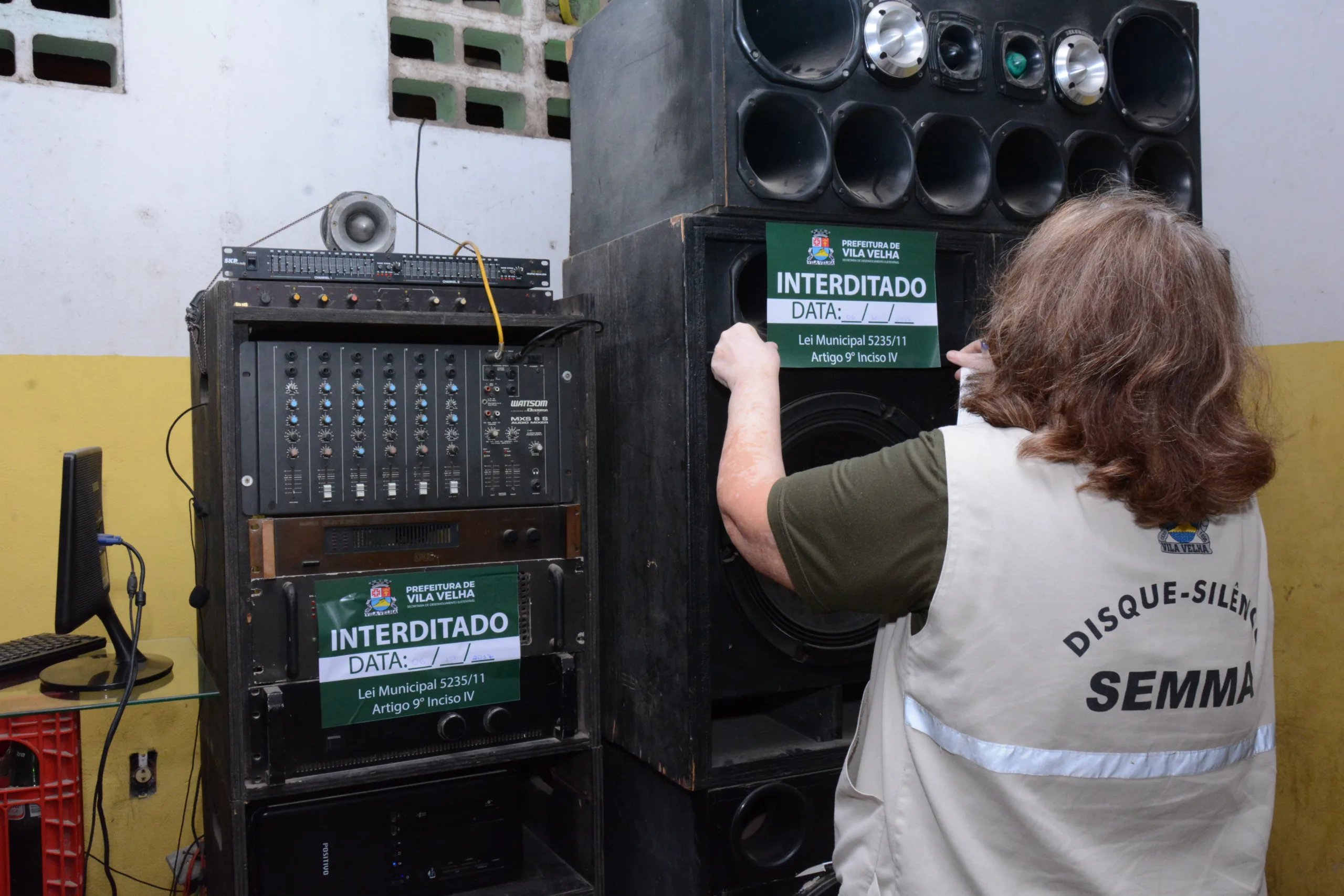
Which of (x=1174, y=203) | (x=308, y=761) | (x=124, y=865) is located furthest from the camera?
(x=124, y=865)

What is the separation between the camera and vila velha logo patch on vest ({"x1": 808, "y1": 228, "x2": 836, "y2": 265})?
1603mm

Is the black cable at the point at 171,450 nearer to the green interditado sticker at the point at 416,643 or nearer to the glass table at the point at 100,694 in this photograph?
the glass table at the point at 100,694

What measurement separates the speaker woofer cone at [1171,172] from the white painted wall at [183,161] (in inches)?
58.0

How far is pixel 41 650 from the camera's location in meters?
1.81

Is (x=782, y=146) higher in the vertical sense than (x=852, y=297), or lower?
higher

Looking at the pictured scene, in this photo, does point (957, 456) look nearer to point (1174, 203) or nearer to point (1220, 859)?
point (1220, 859)

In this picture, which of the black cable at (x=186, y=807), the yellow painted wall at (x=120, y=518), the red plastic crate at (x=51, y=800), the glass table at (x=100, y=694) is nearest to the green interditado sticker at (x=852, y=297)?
the glass table at (x=100, y=694)

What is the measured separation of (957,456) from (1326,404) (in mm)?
1674

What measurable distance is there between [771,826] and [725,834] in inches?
4.8

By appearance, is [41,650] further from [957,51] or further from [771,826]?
[957,51]

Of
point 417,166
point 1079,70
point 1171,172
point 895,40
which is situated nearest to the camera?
point 895,40

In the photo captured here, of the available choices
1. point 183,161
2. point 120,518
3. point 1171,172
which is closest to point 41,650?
point 120,518

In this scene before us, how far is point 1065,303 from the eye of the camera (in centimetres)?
107

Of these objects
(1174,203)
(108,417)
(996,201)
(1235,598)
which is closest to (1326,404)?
(1174,203)
